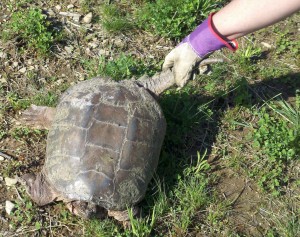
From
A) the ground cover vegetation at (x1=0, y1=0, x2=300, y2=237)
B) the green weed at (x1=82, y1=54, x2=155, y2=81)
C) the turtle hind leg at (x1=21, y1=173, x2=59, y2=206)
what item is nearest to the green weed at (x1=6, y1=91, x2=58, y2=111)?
the ground cover vegetation at (x1=0, y1=0, x2=300, y2=237)

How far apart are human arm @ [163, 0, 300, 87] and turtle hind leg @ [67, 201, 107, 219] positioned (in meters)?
1.20

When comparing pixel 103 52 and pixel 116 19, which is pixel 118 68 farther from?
pixel 116 19

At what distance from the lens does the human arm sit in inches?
119

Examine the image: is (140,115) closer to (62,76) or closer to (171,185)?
(171,185)

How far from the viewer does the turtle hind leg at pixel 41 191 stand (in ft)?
11.3

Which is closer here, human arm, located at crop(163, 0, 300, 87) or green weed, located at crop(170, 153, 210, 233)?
human arm, located at crop(163, 0, 300, 87)

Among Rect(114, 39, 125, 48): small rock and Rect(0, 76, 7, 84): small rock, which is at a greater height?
Rect(0, 76, 7, 84): small rock

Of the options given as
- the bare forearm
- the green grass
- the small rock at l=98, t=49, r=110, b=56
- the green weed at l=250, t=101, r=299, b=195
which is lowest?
the green weed at l=250, t=101, r=299, b=195

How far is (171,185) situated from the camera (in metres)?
3.72

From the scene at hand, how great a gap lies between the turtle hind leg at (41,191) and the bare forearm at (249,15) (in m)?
1.72

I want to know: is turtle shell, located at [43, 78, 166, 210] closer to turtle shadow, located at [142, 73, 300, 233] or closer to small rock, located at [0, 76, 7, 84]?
turtle shadow, located at [142, 73, 300, 233]

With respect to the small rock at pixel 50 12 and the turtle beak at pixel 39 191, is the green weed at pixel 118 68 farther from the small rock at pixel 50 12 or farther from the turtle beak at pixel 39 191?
the turtle beak at pixel 39 191

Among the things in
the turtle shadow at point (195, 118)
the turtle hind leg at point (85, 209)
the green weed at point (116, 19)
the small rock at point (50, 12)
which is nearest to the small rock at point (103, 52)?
the green weed at point (116, 19)

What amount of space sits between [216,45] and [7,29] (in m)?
2.29
